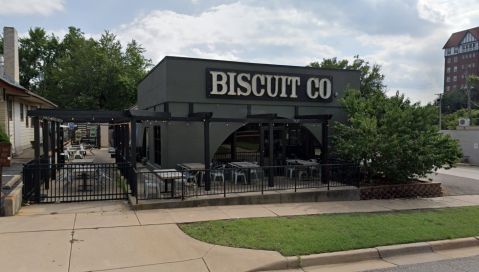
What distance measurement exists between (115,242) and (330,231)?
4.68 metres

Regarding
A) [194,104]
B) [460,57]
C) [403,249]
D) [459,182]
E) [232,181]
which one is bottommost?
[459,182]

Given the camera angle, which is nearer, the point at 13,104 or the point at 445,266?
the point at 445,266

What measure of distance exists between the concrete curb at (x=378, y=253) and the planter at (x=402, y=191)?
4850mm

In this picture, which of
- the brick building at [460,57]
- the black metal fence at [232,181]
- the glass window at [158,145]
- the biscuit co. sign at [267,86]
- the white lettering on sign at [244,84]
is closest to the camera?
the black metal fence at [232,181]

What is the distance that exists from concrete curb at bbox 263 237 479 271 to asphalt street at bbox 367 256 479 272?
0.50 meters

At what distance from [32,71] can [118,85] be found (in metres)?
23.1

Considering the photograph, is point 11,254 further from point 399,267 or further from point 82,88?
point 82,88

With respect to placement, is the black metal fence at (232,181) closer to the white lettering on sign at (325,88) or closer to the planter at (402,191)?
the planter at (402,191)

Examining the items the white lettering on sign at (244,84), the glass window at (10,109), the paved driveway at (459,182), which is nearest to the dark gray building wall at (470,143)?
the paved driveway at (459,182)

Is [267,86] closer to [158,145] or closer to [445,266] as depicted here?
[158,145]

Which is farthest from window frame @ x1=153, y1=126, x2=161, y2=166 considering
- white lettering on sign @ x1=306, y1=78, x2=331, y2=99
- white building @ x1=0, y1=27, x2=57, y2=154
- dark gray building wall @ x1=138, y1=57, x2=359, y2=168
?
white building @ x1=0, y1=27, x2=57, y2=154

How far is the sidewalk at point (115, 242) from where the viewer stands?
569cm

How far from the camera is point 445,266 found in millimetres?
6473

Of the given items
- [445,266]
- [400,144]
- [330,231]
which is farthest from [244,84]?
[445,266]
